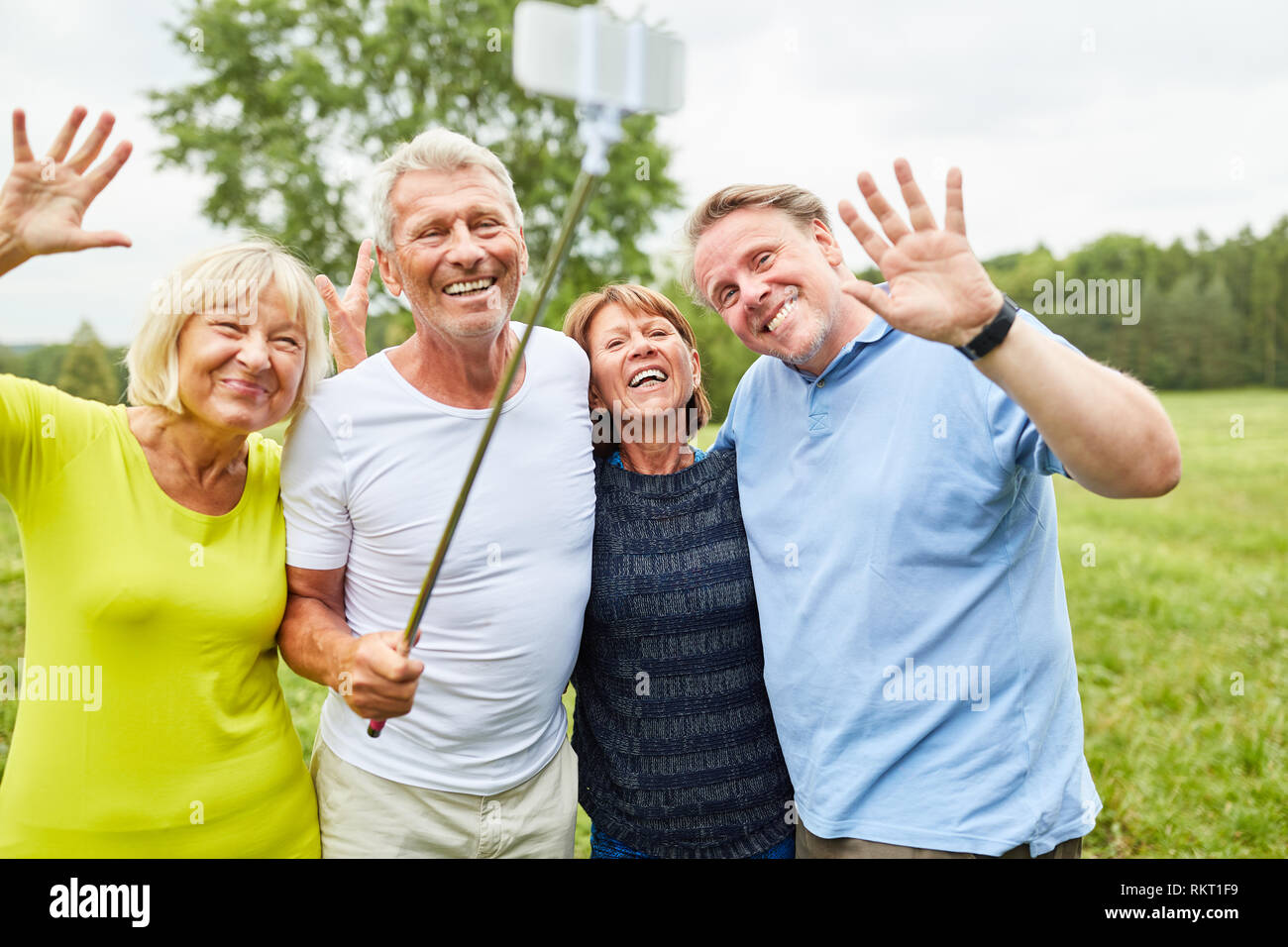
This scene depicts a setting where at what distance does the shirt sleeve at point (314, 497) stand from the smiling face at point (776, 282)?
1.20 meters

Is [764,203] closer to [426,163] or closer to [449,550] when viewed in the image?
[426,163]

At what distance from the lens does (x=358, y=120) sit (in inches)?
731

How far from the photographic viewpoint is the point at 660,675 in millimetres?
2719

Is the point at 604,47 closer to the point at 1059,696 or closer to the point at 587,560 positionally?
the point at 587,560

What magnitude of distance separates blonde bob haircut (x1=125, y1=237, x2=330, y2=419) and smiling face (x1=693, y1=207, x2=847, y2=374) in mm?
1207

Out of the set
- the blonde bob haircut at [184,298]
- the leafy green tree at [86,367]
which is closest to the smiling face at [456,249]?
the blonde bob haircut at [184,298]

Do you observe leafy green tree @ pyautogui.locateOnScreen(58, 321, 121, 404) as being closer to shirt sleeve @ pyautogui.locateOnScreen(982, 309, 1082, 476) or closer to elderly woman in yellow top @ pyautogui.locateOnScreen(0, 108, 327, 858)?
elderly woman in yellow top @ pyautogui.locateOnScreen(0, 108, 327, 858)

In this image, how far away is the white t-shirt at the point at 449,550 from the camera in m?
2.60

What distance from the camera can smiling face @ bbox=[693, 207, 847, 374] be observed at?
264 cm

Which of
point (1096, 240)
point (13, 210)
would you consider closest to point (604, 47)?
point (13, 210)

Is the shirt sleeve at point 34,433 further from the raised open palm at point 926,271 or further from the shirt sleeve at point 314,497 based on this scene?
the raised open palm at point 926,271

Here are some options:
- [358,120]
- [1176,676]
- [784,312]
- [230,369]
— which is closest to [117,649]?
[230,369]

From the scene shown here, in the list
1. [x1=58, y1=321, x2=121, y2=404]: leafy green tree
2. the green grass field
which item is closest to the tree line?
[x1=58, y1=321, x2=121, y2=404]: leafy green tree
